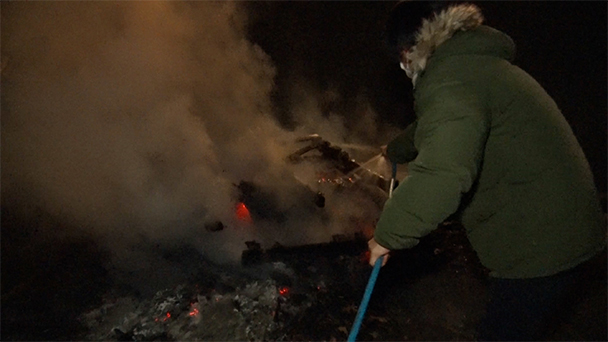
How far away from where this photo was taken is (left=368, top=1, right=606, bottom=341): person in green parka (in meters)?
1.83

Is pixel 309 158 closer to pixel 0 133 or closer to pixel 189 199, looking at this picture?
pixel 189 199

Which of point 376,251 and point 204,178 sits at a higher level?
point 204,178

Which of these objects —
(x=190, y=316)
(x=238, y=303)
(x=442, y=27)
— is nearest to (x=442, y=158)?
(x=442, y=27)

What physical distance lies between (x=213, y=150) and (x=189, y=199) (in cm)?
97

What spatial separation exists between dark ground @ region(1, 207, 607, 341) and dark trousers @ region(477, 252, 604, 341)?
1118mm

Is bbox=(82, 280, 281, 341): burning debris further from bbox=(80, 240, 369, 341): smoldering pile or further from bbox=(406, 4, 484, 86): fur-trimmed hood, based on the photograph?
bbox=(406, 4, 484, 86): fur-trimmed hood

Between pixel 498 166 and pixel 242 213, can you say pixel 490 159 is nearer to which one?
pixel 498 166

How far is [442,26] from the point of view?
1.97m

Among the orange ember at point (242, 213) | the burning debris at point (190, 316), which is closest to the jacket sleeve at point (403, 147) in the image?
the burning debris at point (190, 316)

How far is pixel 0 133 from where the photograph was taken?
16.5ft

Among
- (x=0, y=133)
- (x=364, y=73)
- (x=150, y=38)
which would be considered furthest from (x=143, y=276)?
(x=364, y=73)

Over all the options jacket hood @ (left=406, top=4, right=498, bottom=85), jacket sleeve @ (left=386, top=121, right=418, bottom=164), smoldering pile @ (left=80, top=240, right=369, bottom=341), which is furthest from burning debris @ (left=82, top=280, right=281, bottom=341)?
jacket hood @ (left=406, top=4, right=498, bottom=85)

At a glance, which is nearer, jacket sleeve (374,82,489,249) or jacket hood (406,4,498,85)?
jacket sleeve (374,82,489,249)

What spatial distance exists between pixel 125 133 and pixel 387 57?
14.6 ft
